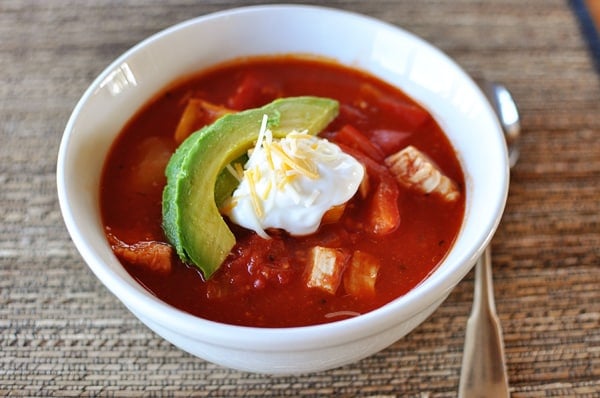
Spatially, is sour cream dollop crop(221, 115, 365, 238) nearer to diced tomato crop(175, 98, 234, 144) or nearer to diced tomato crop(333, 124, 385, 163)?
diced tomato crop(333, 124, 385, 163)

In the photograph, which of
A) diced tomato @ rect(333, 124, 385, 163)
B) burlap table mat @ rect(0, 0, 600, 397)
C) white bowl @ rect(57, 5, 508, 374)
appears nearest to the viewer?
white bowl @ rect(57, 5, 508, 374)

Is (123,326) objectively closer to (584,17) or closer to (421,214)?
(421,214)

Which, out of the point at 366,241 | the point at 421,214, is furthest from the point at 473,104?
the point at 366,241

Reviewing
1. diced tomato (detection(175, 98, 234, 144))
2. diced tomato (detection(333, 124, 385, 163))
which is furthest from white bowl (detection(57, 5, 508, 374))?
diced tomato (detection(333, 124, 385, 163))

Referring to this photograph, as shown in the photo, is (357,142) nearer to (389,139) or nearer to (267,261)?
(389,139)

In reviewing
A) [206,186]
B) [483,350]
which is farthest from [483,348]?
[206,186]

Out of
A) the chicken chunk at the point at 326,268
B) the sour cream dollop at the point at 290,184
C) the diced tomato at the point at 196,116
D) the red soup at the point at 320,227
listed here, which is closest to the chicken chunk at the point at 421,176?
the red soup at the point at 320,227
